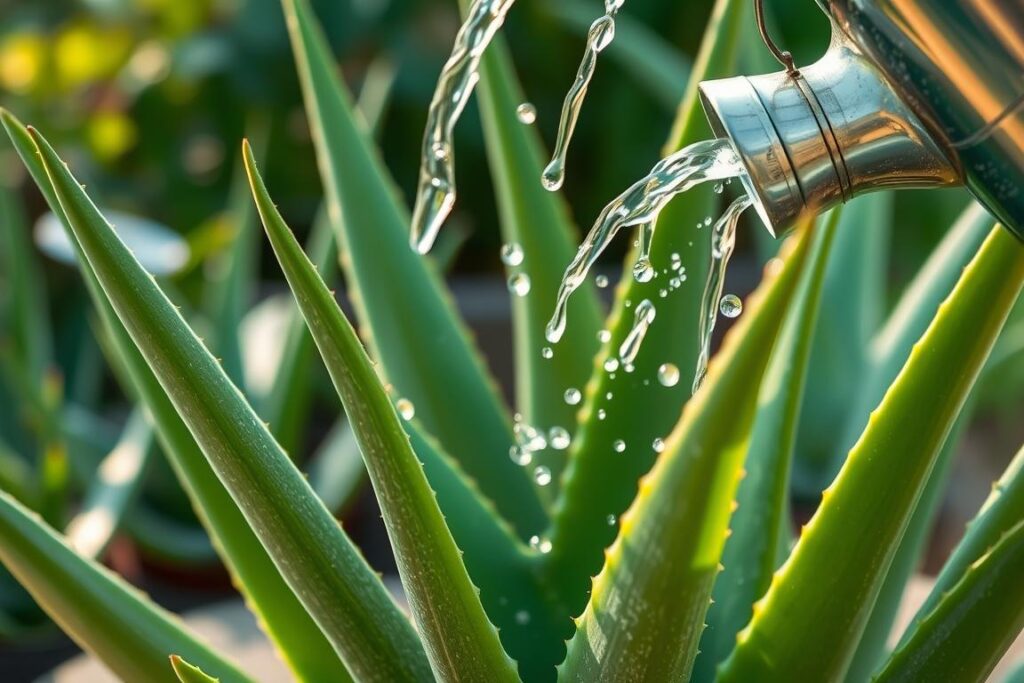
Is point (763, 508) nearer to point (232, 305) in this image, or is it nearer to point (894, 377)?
point (894, 377)

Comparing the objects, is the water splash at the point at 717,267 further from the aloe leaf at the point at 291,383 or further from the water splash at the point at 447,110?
the aloe leaf at the point at 291,383

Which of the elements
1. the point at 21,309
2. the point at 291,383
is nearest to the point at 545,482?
the point at 291,383

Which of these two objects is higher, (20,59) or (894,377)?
(20,59)

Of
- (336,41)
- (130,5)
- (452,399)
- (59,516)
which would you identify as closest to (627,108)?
(336,41)

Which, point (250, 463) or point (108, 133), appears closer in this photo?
point (250, 463)

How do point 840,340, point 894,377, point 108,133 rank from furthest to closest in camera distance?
point 108,133 < point 840,340 < point 894,377

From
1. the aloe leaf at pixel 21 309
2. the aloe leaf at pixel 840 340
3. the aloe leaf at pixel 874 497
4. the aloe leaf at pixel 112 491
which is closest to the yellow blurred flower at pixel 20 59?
the aloe leaf at pixel 21 309

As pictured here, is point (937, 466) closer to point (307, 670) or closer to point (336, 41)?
point (307, 670)
